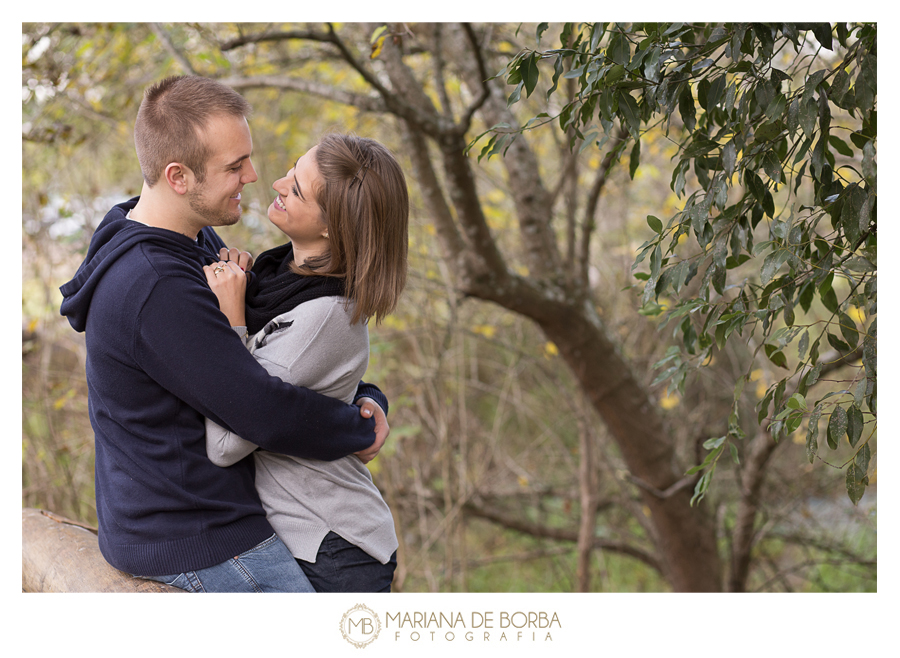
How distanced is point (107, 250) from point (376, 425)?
24.4 inches

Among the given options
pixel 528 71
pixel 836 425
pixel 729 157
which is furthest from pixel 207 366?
pixel 836 425

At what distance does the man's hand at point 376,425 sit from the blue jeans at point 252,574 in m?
0.24

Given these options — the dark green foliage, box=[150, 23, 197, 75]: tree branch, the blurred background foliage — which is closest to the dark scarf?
the dark green foliage

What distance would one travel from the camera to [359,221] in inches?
51.8

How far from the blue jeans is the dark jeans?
4cm

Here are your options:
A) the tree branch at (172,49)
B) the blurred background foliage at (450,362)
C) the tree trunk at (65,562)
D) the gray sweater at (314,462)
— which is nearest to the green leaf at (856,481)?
the gray sweater at (314,462)

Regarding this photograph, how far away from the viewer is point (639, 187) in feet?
16.4

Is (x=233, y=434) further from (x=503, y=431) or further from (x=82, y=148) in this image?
(x=82, y=148)

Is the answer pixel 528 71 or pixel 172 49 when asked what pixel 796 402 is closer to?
pixel 528 71

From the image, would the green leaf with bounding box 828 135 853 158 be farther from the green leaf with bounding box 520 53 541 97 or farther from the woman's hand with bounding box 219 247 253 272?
the woman's hand with bounding box 219 247 253 272

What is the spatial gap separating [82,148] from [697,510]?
393 cm
